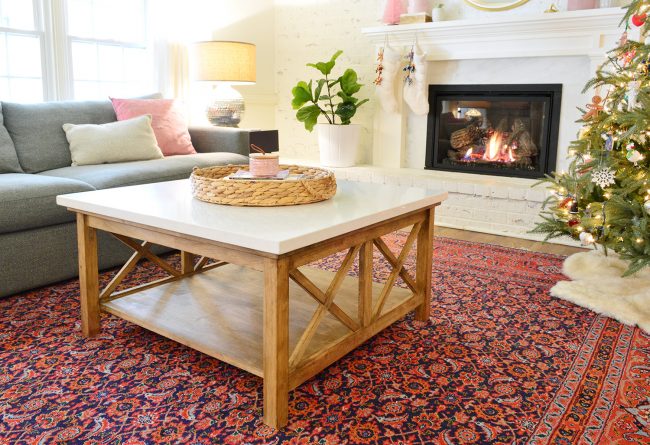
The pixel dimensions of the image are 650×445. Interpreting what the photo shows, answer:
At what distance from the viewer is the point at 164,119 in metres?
3.64

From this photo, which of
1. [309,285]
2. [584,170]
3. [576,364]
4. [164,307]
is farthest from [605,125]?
[164,307]

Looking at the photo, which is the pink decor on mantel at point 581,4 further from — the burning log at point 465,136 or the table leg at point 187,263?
the table leg at point 187,263

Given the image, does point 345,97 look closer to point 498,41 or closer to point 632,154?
point 498,41

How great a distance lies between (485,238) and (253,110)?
253 cm

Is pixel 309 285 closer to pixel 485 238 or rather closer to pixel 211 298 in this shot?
pixel 211 298

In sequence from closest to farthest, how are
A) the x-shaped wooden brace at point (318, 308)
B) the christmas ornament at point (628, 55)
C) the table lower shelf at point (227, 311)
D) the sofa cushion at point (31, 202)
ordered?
the x-shaped wooden brace at point (318, 308) → the table lower shelf at point (227, 311) → the sofa cushion at point (31, 202) → the christmas ornament at point (628, 55)

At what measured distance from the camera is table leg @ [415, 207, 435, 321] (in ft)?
6.99

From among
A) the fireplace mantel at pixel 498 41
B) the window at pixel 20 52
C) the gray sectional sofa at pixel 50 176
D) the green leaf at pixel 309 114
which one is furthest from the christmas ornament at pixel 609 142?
the window at pixel 20 52

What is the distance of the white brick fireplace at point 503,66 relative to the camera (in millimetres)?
3656

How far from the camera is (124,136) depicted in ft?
10.8

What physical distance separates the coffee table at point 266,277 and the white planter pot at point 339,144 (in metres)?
2.17

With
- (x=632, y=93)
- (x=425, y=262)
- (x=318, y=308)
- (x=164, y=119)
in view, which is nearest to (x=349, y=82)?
(x=164, y=119)

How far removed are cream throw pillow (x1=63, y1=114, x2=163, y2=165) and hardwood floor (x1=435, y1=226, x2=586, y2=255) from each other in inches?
74.1

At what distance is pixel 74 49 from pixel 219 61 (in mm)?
967
